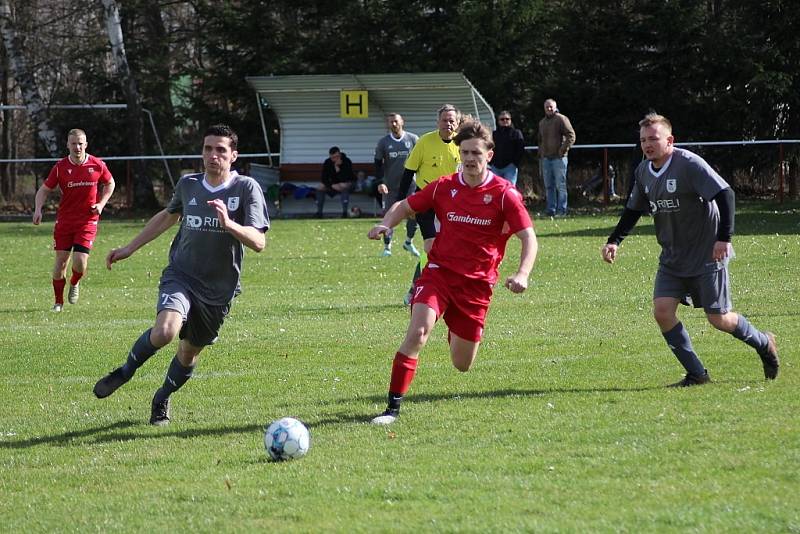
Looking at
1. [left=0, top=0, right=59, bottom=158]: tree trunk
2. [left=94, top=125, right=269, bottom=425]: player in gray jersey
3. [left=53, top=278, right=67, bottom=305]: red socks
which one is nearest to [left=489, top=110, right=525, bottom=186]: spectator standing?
[left=53, top=278, right=67, bottom=305]: red socks

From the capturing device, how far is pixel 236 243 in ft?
24.8

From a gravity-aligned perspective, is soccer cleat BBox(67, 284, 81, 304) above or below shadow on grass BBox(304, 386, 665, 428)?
below

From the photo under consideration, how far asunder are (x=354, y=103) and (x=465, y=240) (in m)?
22.1

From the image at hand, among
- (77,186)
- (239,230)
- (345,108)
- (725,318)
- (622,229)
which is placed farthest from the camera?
(345,108)

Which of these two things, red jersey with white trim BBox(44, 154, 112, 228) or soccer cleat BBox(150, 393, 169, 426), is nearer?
soccer cleat BBox(150, 393, 169, 426)

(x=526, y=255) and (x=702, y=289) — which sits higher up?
(x=526, y=255)

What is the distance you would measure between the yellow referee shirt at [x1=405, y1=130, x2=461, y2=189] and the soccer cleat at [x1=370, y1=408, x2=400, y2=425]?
6049 millimetres

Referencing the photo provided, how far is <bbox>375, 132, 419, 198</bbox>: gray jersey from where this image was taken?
1642cm

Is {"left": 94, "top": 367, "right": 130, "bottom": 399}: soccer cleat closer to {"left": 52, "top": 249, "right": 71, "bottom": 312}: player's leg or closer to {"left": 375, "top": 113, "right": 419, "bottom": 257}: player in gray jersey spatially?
{"left": 52, "top": 249, "right": 71, "bottom": 312}: player's leg

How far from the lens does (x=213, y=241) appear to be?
7.48 metres

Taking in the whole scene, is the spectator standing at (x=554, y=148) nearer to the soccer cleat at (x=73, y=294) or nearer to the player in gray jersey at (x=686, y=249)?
the soccer cleat at (x=73, y=294)

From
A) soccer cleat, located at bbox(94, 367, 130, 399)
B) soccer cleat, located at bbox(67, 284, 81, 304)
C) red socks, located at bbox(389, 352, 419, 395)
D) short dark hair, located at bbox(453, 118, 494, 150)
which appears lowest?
soccer cleat, located at bbox(67, 284, 81, 304)

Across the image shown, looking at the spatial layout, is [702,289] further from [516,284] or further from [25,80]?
[25,80]

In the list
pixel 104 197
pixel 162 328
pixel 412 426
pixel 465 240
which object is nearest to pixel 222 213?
pixel 162 328
